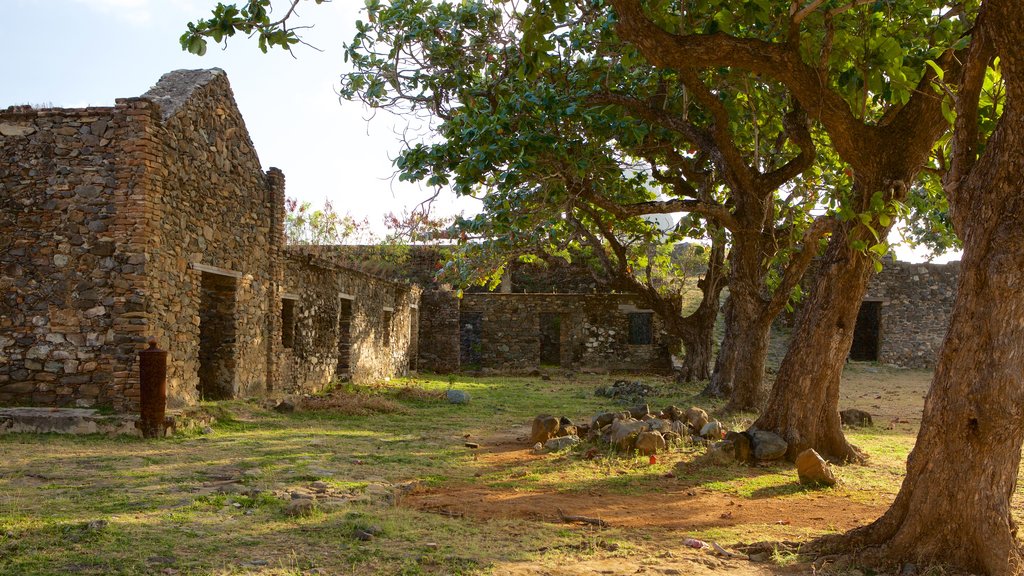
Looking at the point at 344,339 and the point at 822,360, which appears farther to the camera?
the point at 344,339

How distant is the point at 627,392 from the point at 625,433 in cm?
794

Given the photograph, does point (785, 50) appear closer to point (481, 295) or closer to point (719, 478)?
point (719, 478)

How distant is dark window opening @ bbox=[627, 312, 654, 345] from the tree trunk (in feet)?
70.6

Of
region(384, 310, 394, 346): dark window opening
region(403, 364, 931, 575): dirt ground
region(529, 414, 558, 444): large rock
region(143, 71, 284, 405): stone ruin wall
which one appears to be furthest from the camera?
region(384, 310, 394, 346): dark window opening

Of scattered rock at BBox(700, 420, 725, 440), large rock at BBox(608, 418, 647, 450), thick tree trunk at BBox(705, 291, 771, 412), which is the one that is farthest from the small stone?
thick tree trunk at BBox(705, 291, 771, 412)

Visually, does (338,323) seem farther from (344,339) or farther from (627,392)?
(627,392)

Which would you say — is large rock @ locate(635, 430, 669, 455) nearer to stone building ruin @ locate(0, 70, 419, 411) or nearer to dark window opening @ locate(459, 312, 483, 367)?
stone building ruin @ locate(0, 70, 419, 411)

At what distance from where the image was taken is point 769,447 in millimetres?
7965

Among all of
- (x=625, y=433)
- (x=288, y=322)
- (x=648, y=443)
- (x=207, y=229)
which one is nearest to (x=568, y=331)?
(x=288, y=322)

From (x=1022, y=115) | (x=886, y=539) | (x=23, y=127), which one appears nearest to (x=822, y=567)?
(x=886, y=539)

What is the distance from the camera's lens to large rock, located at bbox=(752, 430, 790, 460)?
313 inches

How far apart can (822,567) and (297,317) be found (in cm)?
1102

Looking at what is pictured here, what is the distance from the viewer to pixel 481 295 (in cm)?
2456

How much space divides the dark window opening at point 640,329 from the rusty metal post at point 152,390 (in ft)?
62.2
